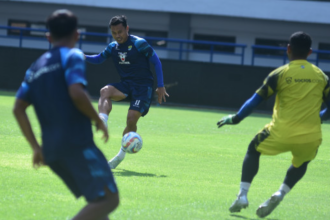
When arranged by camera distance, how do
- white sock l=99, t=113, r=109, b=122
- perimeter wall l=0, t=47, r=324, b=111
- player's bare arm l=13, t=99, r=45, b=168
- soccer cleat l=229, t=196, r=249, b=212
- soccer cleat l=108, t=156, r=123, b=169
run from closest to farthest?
player's bare arm l=13, t=99, r=45, b=168
soccer cleat l=229, t=196, r=249, b=212
white sock l=99, t=113, r=109, b=122
soccer cleat l=108, t=156, r=123, b=169
perimeter wall l=0, t=47, r=324, b=111

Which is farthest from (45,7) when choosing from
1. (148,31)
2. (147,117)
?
(147,117)

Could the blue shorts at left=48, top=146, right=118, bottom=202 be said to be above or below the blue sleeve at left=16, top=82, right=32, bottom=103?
below

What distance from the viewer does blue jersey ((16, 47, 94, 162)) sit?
422cm

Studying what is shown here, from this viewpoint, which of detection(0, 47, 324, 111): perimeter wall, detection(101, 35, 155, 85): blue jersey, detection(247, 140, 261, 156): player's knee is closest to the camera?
detection(247, 140, 261, 156): player's knee

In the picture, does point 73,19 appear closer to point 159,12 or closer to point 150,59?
point 150,59

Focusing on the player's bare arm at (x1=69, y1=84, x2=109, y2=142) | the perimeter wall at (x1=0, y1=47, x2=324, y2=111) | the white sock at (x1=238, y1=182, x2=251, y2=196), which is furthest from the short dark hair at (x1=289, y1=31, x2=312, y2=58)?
the perimeter wall at (x1=0, y1=47, x2=324, y2=111)

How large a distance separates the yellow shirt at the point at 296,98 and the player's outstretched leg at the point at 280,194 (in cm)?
44

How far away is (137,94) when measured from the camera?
9531 millimetres

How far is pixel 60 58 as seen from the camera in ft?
14.0

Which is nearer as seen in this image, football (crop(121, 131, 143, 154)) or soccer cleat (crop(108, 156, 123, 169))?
football (crop(121, 131, 143, 154))

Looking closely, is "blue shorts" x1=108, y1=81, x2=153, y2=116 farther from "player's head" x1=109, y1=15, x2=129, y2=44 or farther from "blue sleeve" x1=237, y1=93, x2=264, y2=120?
"blue sleeve" x1=237, y1=93, x2=264, y2=120

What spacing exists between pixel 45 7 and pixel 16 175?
24.8 meters

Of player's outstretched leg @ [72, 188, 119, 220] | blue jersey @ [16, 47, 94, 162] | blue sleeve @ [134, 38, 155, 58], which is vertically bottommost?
player's outstretched leg @ [72, 188, 119, 220]

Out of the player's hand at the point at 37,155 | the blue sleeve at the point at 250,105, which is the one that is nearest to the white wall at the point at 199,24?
the blue sleeve at the point at 250,105
